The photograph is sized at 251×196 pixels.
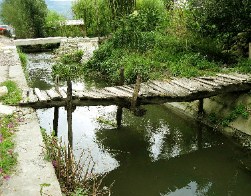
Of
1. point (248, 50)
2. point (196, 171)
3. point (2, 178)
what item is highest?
point (248, 50)

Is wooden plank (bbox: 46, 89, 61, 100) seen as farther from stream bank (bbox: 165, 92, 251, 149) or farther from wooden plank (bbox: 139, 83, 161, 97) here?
stream bank (bbox: 165, 92, 251, 149)

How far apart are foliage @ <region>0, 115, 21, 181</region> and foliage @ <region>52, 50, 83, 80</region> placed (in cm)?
905

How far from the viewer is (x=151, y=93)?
9.11 meters

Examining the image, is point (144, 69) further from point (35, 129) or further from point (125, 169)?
point (35, 129)

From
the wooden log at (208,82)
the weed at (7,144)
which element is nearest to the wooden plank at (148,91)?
the wooden log at (208,82)

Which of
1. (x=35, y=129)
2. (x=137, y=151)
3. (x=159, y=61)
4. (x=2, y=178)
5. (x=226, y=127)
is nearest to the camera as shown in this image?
(x=2, y=178)

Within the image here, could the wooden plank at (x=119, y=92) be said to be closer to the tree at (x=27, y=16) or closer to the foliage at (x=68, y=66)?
the foliage at (x=68, y=66)

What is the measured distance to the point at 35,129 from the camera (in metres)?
7.47

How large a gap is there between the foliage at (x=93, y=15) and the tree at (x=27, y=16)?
3062mm

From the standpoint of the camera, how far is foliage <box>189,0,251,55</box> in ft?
42.0

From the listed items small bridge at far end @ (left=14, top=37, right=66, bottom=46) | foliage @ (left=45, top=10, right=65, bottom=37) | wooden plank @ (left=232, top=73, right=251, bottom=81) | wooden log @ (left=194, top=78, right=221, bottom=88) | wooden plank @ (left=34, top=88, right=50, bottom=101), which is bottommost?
small bridge at far end @ (left=14, top=37, right=66, bottom=46)

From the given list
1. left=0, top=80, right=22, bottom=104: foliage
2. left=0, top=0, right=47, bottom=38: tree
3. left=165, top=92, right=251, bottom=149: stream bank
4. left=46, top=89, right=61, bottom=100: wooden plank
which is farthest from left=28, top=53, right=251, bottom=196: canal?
left=0, top=0, right=47, bottom=38: tree

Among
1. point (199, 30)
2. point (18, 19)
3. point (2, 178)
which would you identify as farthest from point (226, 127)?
point (18, 19)

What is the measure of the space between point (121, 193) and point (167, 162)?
197 cm
